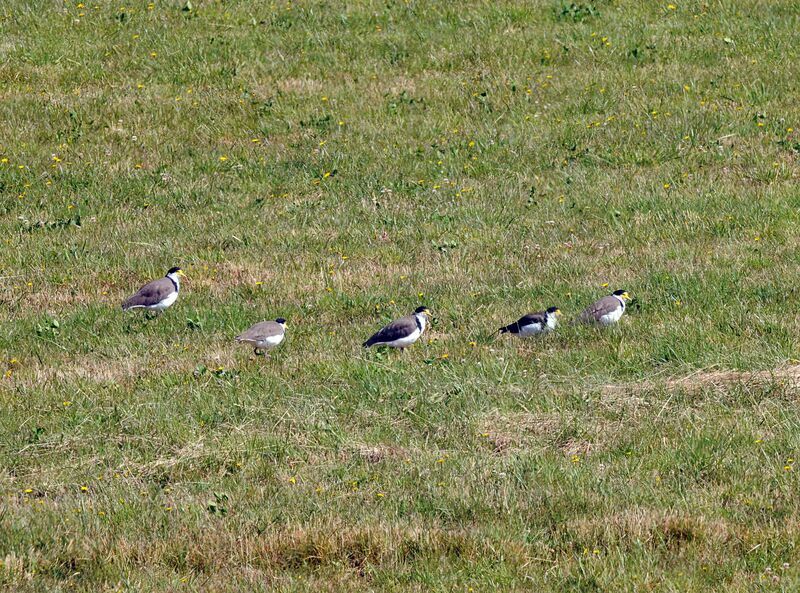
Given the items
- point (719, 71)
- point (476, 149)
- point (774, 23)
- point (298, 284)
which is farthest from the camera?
point (774, 23)

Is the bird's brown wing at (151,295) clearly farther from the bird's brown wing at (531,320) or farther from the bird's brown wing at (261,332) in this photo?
the bird's brown wing at (531,320)

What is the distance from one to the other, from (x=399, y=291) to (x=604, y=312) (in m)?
3.16

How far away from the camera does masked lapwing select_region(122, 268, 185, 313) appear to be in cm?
1467

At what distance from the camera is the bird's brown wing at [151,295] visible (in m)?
14.7

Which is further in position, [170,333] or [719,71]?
[719,71]

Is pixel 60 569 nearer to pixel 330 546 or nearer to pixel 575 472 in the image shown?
pixel 330 546

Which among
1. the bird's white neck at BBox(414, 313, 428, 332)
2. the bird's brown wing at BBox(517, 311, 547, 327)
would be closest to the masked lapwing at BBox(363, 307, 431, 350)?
the bird's white neck at BBox(414, 313, 428, 332)

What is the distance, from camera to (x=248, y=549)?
879 centimetres

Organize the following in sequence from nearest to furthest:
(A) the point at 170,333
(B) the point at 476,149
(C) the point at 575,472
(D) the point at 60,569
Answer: (D) the point at 60,569 < (C) the point at 575,472 < (A) the point at 170,333 < (B) the point at 476,149

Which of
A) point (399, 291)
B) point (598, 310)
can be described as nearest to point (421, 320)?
point (598, 310)

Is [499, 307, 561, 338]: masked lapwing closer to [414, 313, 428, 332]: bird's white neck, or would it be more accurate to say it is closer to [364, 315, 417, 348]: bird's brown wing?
[414, 313, 428, 332]: bird's white neck

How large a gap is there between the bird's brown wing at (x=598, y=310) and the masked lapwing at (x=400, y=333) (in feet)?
6.15

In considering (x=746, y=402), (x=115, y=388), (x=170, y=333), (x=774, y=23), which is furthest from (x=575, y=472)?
(x=774, y=23)

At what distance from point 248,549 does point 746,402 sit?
496 cm
